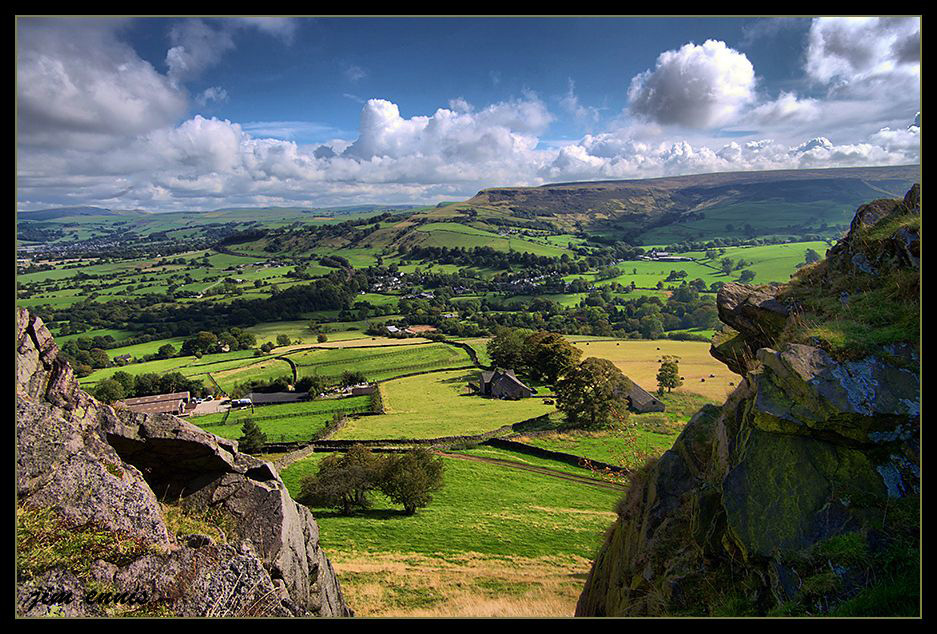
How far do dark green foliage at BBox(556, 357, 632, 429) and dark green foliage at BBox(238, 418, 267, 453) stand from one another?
87.5 feet

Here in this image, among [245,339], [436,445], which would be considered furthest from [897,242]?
[245,339]

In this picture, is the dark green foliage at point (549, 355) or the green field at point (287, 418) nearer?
the green field at point (287, 418)

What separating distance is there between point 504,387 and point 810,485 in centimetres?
5078

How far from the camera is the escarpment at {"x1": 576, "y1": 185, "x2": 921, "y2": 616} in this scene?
523 cm

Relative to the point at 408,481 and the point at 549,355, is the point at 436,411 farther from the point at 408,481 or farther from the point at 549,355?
the point at 408,481

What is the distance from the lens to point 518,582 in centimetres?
1509

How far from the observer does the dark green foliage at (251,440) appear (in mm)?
38625

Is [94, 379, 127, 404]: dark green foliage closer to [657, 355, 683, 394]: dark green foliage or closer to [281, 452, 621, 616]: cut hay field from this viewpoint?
[281, 452, 621, 616]: cut hay field

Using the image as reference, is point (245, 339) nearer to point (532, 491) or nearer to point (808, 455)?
point (532, 491)

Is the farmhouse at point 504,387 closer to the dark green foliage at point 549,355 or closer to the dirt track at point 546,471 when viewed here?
the dark green foliage at point 549,355

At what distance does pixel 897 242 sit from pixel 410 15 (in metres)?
8.83

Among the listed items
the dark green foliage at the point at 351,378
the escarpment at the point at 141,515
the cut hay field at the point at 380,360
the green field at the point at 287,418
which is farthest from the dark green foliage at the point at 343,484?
the cut hay field at the point at 380,360

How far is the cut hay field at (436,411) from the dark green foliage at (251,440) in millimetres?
6292

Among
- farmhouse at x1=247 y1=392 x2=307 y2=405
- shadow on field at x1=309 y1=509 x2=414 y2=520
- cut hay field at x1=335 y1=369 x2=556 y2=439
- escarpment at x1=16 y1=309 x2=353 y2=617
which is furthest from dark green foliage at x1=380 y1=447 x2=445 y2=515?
farmhouse at x1=247 y1=392 x2=307 y2=405
